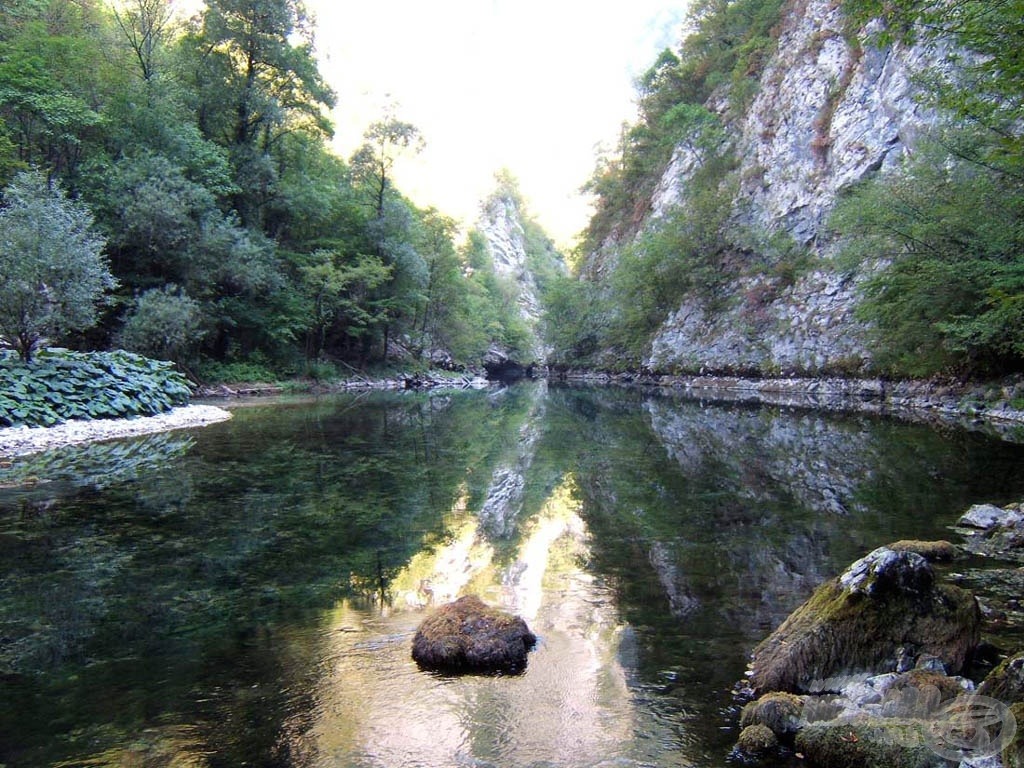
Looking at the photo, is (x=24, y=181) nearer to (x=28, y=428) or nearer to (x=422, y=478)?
(x=28, y=428)

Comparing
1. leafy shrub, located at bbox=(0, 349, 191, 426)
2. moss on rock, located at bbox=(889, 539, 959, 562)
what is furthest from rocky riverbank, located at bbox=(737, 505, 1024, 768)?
leafy shrub, located at bbox=(0, 349, 191, 426)

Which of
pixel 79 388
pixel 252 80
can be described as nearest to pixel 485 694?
pixel 79 388

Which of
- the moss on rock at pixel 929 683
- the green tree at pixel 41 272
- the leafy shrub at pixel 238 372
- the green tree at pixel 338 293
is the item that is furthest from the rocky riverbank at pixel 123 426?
the moss on rock at pixel 929 683

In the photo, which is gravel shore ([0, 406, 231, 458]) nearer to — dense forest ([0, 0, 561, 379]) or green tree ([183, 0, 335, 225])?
dense forest ([0, 0, 561, 379])

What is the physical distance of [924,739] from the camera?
3.04 m

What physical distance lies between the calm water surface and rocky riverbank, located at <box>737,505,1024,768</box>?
355mm

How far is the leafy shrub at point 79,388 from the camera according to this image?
1520 cm

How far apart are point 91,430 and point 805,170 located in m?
38.4

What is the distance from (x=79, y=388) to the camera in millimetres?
17125

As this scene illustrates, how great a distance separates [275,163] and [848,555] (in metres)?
38.8

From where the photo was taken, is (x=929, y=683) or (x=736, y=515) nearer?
(x=929, y=683)

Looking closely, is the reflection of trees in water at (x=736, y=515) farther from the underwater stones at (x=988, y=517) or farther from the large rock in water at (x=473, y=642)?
the large rock in water at (x=473, y=642)

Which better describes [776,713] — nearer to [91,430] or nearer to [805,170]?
[91,430]

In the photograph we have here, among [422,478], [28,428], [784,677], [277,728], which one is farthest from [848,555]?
[28,428]
